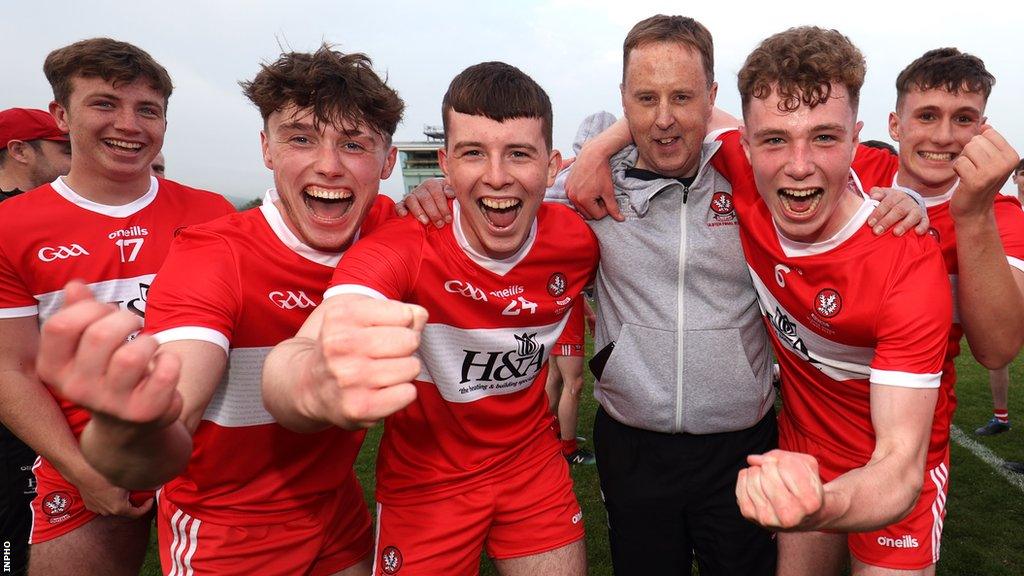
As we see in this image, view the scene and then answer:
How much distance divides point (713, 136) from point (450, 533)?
7.12 feet

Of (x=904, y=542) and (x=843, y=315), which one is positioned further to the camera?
(x=904, y=542)

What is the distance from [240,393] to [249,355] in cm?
17

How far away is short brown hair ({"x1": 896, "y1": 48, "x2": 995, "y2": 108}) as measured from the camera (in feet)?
9.70

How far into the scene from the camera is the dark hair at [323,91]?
2.37 meters

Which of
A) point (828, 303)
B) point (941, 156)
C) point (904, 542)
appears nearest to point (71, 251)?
point (828, 303)

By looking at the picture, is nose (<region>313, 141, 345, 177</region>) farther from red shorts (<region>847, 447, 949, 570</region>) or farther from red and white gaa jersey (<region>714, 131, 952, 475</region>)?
red shorts (<region>847, 447, 949, 570</region>)

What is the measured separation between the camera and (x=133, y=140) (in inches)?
111

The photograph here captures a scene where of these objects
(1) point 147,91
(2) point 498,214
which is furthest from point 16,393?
(2) point 498,214

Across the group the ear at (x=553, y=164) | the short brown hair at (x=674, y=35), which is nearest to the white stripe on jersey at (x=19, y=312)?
the ear at (x=553, y=164)

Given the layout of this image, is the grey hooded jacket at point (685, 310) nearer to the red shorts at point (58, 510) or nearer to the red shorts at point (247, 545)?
the red shorts at point (247, 545)

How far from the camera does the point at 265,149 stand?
2.50 metres

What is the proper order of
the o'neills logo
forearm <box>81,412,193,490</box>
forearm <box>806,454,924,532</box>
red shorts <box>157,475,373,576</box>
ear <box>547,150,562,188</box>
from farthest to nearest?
ear <box>547,150,562,188</box> → the o'neills logo → red shorts <box>157,475,373,576</box> → forearm <box>806,454,924,532</box> → forearm <box>81,412,193,490</box>

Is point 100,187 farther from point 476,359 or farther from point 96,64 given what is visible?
point 476,359

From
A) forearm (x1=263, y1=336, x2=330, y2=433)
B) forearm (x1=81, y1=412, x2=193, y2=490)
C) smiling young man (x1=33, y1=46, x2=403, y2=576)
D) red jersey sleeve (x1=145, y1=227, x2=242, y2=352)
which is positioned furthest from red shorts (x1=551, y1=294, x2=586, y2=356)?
forearm (x1=81, y1=412, x2=193, y2=490)
